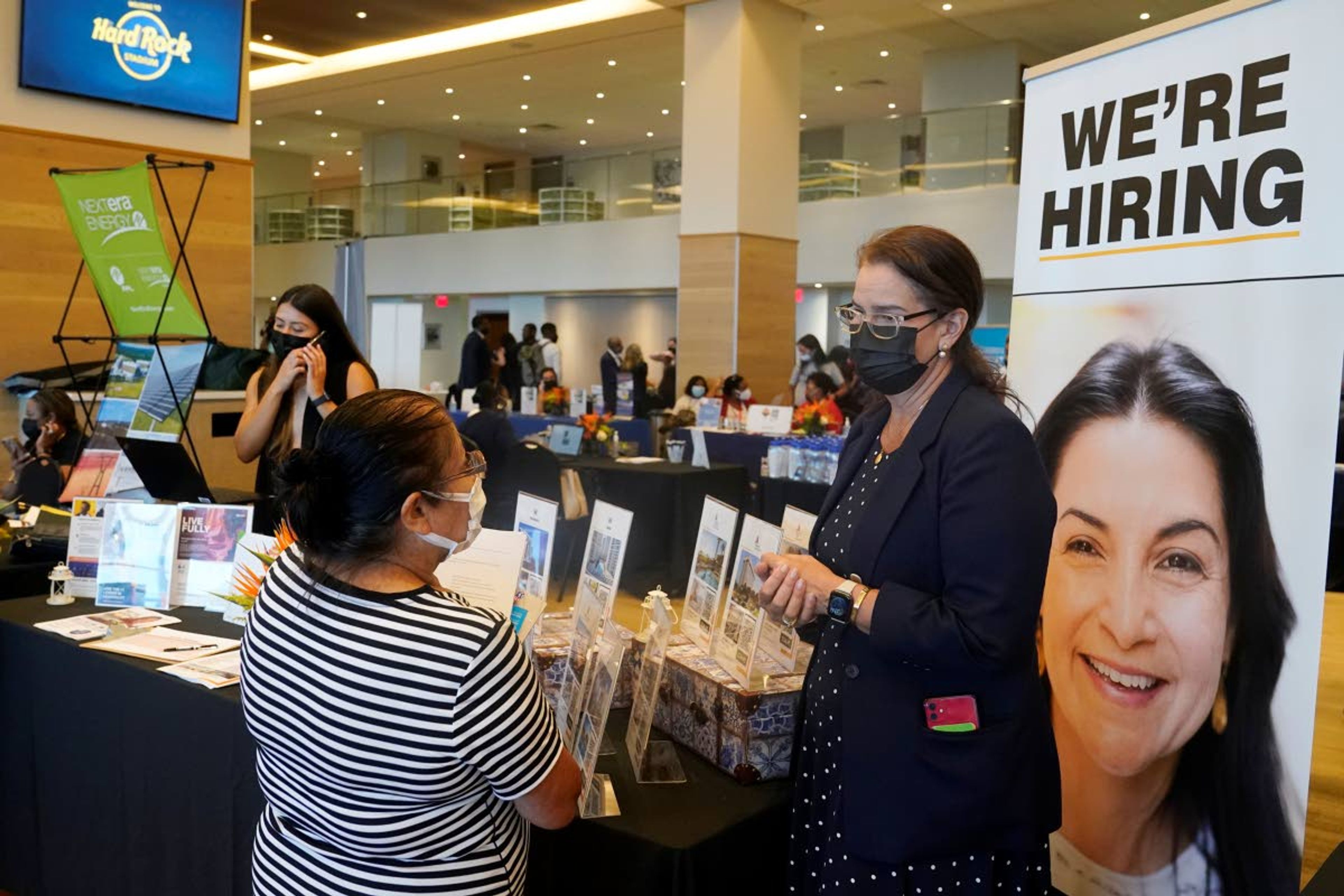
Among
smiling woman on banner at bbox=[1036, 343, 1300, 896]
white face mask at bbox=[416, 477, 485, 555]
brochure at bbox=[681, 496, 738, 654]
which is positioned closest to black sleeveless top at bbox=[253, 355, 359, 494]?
brochure at bbox=[681, 496, 738, 654]

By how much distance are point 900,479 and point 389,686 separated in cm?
78

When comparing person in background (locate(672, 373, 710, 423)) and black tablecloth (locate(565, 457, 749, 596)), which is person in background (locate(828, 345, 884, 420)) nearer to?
black tablecloth (locate(565, 457, 749, 596))

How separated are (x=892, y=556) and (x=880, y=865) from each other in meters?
0.45

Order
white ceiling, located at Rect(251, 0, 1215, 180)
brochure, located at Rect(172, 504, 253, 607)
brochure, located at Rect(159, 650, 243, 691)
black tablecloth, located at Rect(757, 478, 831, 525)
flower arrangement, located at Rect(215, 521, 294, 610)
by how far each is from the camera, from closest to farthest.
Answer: brochure, located at Rect(159, 650, 243, 691)
flower arrangement, located at Rect(215, 521, 294, 610)
brochure, located at Rect(172, 504, 253, 607)
black tablecloth, located at Rect(757, 478, 831, 525)
white ceiling, located at Rect(251, 0, 1215, 180)

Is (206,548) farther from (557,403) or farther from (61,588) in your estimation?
(557,403)

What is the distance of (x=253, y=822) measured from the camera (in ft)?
7.37

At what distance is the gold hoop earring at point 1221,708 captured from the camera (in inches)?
90.2

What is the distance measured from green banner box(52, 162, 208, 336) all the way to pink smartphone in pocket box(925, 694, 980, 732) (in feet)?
12.7

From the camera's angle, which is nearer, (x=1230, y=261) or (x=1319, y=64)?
(x=1319, y=64)

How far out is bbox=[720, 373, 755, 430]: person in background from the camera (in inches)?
344

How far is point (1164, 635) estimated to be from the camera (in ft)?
7.64

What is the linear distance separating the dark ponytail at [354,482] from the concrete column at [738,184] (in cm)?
994

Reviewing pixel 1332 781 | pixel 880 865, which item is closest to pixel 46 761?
pixel 880 865

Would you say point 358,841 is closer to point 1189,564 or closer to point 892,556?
point 892,556
